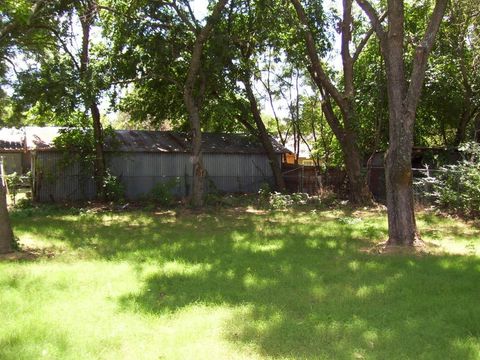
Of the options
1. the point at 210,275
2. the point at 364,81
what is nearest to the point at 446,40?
the point at 364,81

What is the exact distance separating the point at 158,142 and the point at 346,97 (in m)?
10.8

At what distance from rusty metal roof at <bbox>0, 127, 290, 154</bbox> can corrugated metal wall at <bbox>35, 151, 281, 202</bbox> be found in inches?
12.6

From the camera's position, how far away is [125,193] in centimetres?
2483

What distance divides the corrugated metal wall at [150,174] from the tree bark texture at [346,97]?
20.3ft

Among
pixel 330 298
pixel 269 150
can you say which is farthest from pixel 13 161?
pixel 330 298

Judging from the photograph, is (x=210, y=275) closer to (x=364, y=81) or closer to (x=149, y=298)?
(x=149, y=298)

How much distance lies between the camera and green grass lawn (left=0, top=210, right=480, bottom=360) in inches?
218

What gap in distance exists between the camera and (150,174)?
25625 millimetres

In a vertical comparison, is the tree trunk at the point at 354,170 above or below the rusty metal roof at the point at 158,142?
below

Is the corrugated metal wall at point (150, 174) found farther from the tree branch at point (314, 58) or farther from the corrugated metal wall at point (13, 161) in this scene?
the corrugated metal wall at point (13, 161)

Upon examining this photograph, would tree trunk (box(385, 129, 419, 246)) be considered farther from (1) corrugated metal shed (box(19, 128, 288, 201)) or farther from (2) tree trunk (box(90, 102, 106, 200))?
(2) tree trunk (box(90, 102, 106, 200))

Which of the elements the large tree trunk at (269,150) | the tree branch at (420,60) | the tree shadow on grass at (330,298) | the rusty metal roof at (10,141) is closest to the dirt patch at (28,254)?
the tree shadow on grass at (330,298)

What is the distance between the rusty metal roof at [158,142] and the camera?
2431 centimetres

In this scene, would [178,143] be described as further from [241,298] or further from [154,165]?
[241,298]
